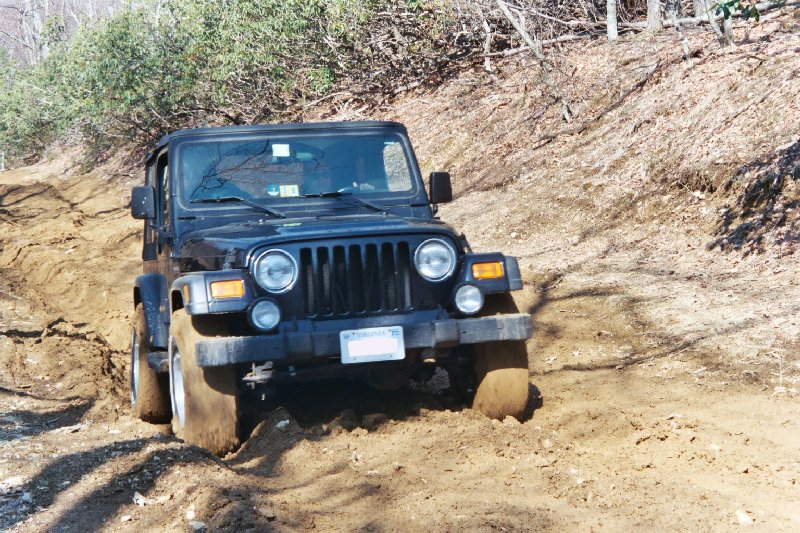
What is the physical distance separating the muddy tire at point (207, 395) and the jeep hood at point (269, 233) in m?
0.37

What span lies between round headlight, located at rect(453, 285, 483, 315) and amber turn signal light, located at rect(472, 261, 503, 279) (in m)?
0.08

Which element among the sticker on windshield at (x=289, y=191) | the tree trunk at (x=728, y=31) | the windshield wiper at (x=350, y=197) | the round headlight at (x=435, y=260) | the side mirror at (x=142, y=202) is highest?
the tree trunk at (x=728, y=31)

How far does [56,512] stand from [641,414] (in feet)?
10.8

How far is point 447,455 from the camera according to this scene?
541 centimetres

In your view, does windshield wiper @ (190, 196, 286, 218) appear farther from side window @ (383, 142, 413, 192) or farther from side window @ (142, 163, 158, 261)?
side window @ (383, 142, 413, 192)

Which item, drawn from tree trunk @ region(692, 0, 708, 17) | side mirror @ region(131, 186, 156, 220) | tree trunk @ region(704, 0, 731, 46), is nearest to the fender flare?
side mirror @ region(131, 186, 156, 220)

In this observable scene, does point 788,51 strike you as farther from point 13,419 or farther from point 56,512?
point 56,512

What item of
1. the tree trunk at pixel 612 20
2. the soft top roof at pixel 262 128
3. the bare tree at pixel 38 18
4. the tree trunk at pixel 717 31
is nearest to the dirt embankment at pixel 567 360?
the tree trunk at pixel 717 31

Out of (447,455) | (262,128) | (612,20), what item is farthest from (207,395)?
(612,20)

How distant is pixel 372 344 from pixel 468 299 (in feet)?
1.99

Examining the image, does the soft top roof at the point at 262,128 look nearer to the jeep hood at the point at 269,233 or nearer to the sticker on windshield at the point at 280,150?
the sticker on windshield at the point at 280,150

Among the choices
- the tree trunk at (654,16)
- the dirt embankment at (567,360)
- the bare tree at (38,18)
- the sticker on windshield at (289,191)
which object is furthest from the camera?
the bare tree at (38,18)

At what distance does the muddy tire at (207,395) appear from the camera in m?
5.57

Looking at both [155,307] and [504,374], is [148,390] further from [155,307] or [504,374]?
[504,374]
